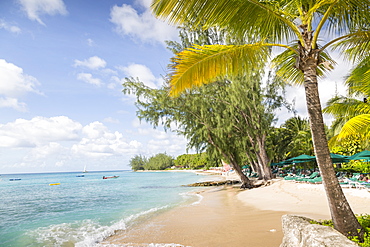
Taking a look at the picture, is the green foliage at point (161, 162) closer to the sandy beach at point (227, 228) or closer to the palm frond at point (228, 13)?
the sandy beach at point (227, 228)

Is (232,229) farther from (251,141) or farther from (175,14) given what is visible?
(251,141)

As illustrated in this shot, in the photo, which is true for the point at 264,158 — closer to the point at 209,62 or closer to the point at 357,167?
the point at 357,167

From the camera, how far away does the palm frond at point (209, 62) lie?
16.1ft

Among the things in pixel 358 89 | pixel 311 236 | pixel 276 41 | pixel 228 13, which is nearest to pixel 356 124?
pixel 358 89

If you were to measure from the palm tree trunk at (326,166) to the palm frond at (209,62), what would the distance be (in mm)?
1075

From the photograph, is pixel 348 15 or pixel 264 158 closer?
pixel 348 15

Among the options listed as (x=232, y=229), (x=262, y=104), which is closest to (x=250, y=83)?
(x=262, y=104)

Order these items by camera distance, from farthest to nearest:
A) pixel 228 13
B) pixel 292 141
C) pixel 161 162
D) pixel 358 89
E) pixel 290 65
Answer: pixel 161 162 → pixel 292 141 → pixel 358 89 → pixel 290 65 → pixel 228 13

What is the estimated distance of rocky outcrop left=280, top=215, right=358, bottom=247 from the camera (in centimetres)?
312

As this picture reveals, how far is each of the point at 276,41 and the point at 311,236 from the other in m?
4.03

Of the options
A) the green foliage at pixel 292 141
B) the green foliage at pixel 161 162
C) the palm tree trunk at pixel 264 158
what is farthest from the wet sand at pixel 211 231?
the green foliage at pixel 161 162

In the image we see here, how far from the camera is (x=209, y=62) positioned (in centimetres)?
516

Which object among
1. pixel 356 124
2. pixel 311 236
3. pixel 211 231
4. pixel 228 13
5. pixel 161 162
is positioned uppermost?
pixel 161 162

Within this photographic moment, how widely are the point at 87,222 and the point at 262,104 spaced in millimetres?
15902
